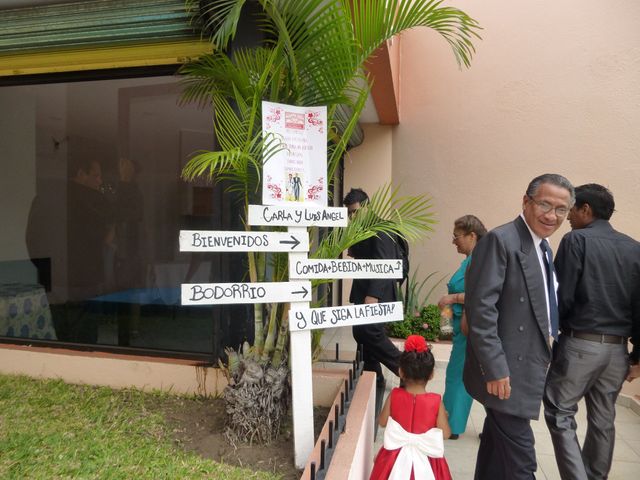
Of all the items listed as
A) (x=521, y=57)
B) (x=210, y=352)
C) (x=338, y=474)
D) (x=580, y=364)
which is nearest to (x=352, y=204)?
(x=210, y=352)

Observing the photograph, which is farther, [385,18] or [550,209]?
[385,18]

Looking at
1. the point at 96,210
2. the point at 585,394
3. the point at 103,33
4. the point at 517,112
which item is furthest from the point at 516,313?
the point at 517,112

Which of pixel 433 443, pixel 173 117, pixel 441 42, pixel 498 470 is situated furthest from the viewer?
pixel 441 42

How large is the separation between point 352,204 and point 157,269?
2114mm

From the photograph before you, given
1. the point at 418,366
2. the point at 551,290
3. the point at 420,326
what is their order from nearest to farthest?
the point at 418,366 < the point at 551,290 < the point at 420,326

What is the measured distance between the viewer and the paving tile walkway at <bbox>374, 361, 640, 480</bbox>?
302 cm

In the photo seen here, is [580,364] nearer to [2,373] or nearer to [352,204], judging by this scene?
[352,204]

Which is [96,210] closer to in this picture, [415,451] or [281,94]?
[281,94]

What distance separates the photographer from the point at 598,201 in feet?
8.86

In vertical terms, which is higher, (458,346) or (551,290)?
(551,290)

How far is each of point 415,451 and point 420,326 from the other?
3.49 m

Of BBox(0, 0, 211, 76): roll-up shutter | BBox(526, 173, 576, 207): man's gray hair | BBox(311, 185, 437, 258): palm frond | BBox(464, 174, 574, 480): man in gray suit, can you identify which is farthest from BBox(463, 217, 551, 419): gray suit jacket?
BBox(0, 0, 211, 76): roll-up shutter

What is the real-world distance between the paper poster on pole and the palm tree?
0.20 ft

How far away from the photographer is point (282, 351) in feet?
8.17
